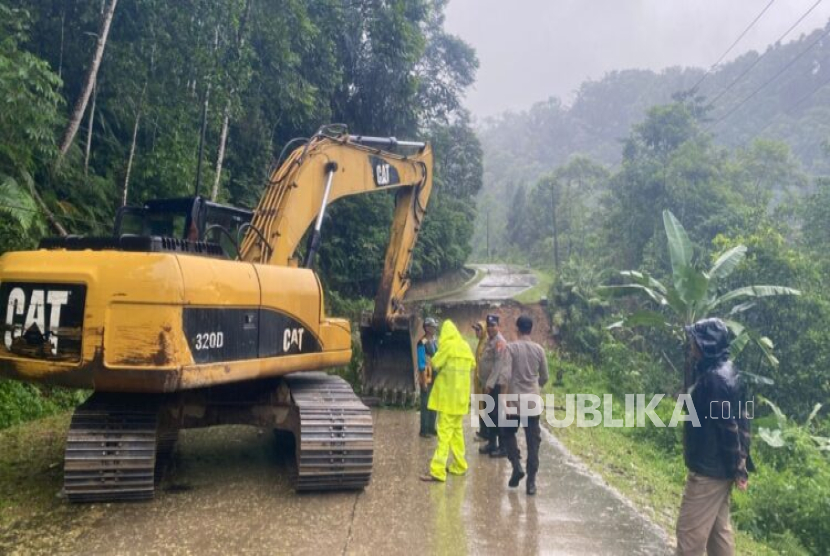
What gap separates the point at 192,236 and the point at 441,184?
2545 centimetres

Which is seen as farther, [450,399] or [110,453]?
[450,399]

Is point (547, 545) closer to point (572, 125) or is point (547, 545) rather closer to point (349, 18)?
point (349, 18)

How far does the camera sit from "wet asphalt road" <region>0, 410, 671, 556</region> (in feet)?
14.5

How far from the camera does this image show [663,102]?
8119 cm

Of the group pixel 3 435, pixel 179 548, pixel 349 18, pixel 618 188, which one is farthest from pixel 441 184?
pixel 179 548

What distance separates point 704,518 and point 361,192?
5.43 m

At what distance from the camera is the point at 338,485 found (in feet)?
17.9

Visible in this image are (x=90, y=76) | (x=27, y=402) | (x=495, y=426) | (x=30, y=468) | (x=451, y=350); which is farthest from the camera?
(x=90, y=76)

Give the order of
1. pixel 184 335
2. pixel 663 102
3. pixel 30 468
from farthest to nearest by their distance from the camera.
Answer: pixel 663 102 < pixel 30 468 < pixel 184 335

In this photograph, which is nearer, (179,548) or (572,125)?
(179,548)

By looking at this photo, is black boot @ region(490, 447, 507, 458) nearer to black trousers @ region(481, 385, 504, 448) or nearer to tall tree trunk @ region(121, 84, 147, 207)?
black trousers @ region(481, 385, 504, 448)

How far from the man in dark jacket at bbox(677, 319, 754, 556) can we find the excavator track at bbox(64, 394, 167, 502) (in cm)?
394

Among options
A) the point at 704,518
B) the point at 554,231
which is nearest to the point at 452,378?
the point at 704,518

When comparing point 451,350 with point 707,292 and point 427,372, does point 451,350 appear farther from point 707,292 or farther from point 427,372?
point 707,292
